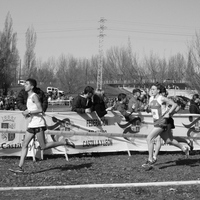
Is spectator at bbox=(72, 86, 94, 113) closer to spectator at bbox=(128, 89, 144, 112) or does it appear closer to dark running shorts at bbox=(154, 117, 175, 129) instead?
spectator at bbox=(128, 89, 144, 112)

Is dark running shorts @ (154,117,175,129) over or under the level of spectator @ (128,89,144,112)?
under

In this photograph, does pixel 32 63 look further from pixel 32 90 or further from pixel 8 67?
pixel 32 90

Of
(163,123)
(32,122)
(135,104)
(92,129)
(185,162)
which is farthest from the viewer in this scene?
(135,104)


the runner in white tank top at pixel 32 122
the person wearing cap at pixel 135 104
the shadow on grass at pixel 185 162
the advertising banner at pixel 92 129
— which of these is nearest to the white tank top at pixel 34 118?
the runner in white tank top at pixel 32 122

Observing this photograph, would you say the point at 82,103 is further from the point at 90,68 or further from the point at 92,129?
the point at 90,68

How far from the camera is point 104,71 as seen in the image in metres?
68.5

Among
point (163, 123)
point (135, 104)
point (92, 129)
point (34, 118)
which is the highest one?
point (135, 104)

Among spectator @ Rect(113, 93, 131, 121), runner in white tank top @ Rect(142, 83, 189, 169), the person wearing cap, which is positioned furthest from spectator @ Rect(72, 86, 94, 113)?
runner in white tank top @ Rect(142, 83, 189, 169)

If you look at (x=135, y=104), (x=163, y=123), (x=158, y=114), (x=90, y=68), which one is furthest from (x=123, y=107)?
(x=90, y=68)

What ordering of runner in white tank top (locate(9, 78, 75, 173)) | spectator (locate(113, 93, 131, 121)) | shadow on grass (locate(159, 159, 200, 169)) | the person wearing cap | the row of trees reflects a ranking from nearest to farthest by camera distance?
runner in white tank top (locate(9, 78, 75, 173)) → shadow on grass (locate(159, 159, 200, 169)) → spectator (locate(113, 93, 131, 121)) → the person wearing cap → the row of trees

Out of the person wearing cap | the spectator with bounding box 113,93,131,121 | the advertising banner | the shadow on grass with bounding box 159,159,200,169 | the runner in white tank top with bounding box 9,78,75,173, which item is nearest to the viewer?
the runner in white tank top with bounding box 9,78,75,173

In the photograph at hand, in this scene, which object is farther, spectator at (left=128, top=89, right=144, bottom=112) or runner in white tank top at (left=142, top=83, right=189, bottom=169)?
spectator at (left=128, top=89, right=144, bottom=112)

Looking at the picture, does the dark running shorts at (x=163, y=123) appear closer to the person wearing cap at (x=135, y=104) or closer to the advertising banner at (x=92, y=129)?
the advertising banner at (x=92, y=129)

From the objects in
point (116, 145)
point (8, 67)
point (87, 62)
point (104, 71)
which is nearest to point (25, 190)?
point (116, 145)
